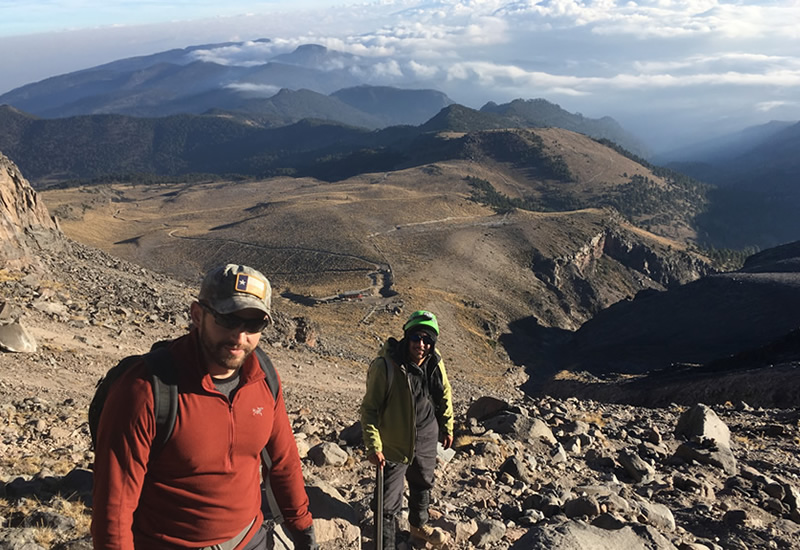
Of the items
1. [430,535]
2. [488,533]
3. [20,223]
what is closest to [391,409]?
[430,535]

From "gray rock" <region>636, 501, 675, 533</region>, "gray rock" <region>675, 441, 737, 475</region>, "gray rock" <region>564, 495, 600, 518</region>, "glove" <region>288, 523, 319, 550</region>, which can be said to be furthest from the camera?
"gray rock" <region>675, 441, 737, 475</region>

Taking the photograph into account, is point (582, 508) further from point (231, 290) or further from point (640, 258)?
point (640, 258)

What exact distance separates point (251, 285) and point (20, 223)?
26.9 metres

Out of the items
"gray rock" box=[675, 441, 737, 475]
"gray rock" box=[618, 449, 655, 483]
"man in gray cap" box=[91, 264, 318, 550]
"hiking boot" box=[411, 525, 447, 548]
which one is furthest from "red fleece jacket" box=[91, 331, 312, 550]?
"gray rock" box=[675, 441, 737, 475]

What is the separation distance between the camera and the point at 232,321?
312 cm

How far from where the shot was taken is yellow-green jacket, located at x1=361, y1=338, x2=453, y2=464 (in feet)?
18.8

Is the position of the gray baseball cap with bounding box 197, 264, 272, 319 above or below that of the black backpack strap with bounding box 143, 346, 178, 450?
above

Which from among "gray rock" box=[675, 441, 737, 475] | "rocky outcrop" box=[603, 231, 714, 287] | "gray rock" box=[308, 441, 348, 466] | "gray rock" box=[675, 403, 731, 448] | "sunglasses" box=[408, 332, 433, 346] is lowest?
"rocky outcrop" box=[603, 231, 714, 287]

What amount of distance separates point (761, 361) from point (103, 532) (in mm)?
29880

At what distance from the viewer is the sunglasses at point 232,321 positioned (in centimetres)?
310

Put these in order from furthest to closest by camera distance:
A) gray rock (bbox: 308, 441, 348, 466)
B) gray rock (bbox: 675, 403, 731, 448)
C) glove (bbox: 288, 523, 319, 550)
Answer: gray rock (bbox: 675, 403, 731, 448) → gray rock (bbox: 308, 441, 348, 466) → glove (bbox: 288, 523, 319, 550)

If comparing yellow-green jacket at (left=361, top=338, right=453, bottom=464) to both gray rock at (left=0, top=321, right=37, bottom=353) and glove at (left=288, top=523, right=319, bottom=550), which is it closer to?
glove at (left=288, top=523, right=319, bottom=550)

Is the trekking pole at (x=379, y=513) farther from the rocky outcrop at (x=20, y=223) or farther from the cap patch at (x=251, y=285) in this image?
the rocky outcrop at (x=20, y=223)

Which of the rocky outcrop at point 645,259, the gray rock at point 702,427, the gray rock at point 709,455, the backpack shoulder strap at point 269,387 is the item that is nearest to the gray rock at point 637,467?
A: the gray rock at point 709,455
